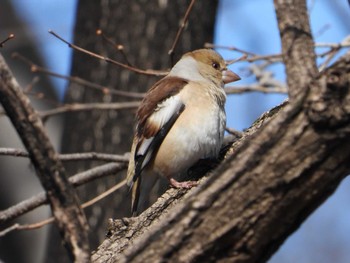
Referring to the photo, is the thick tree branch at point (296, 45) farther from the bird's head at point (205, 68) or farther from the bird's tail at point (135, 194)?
the bird's head at point (205, 68)

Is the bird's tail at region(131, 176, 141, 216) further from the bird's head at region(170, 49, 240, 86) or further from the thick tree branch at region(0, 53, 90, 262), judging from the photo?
the thick tree branch at region(0, 53, 90, 262)

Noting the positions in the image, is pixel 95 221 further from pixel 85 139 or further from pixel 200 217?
pixel 200 217

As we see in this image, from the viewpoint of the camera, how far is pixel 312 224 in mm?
12539

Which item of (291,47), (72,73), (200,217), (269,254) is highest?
(72,73)

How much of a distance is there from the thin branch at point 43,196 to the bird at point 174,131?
0.91 feet

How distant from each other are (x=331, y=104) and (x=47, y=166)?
89 centimetres

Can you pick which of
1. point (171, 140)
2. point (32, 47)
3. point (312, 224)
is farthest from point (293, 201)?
point (312, 224)

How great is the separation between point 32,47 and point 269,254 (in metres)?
8.44

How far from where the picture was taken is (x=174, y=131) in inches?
180

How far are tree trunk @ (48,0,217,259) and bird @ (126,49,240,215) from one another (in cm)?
209

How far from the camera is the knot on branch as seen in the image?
7.81 ft

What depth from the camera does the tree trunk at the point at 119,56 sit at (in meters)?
6.87

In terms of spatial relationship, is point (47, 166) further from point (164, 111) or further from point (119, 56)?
point (119, 56)

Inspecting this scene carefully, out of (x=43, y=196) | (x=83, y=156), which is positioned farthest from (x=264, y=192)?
(x=83, y=156)
